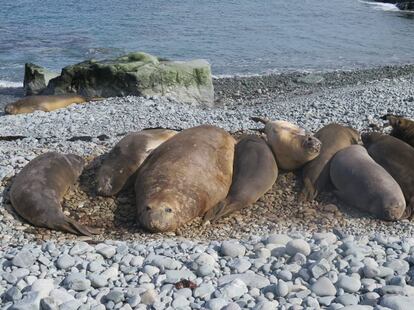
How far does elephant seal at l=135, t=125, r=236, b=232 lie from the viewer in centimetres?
562

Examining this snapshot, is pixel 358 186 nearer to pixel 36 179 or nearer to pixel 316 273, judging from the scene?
pixel 316 273

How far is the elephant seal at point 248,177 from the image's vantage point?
6.04 m

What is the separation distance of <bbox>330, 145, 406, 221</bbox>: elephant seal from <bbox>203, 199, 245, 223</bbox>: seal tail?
104 cm

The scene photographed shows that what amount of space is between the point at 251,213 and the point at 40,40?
17775 millimetres

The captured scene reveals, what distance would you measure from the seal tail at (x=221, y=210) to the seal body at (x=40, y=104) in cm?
750

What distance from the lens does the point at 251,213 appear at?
6109mm

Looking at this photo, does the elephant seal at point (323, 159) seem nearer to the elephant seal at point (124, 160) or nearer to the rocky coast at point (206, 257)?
the rocky coast at point (206, 257)

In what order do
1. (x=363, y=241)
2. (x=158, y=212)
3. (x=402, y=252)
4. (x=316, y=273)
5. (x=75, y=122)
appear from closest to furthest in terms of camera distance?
(x=316, y=273), (x=402, y=252), (x=363, y=241), (x=158, y=212), (x=75, y=122)

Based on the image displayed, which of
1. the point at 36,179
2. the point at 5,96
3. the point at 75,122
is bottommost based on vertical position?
the point at 5,96

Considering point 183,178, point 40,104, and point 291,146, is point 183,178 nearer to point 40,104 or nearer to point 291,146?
point 291,146

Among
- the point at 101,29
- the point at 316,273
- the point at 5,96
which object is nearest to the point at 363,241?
the point at 316,273

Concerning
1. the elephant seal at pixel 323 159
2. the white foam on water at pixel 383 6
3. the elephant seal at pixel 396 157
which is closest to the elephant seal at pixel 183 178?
the elephant seal at pixel 323 159

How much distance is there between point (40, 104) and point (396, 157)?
27.1 ft

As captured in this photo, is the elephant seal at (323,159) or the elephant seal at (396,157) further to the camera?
the elephant seal at (323,159)
